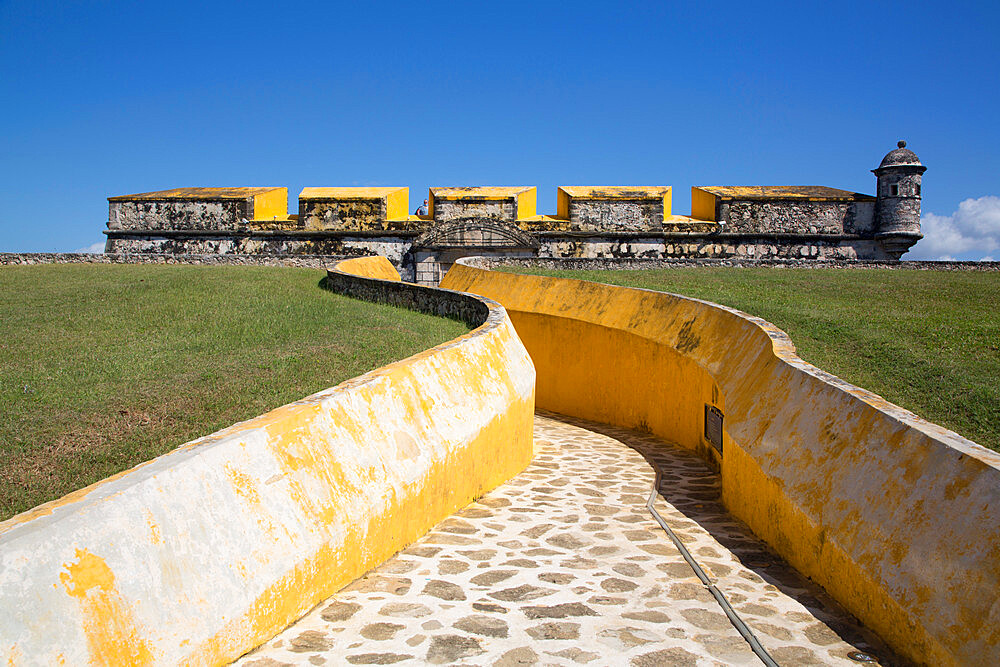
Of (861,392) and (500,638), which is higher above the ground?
(861,392)

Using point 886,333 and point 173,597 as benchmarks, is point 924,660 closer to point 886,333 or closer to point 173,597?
point 173,597

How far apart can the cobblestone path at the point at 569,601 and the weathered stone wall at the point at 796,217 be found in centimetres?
1640

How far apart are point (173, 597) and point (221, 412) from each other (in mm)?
2568

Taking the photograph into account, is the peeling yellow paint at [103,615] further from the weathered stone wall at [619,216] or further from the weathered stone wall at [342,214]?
the weathered stone wall at [342,214]

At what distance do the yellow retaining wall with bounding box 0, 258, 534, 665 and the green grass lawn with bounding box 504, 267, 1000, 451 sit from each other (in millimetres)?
3582

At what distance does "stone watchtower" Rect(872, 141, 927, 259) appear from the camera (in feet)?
65.9

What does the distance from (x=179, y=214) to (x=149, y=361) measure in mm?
17460

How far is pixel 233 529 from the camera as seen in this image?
321cm

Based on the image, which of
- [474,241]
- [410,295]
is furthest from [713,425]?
[474,241]

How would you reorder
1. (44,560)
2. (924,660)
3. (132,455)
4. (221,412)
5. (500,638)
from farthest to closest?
(221,412) < (132,455) < (500,638) < (924,660) < (44,560)

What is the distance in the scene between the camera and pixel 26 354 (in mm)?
7031

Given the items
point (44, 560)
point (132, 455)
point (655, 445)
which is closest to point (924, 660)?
point (44, 560)

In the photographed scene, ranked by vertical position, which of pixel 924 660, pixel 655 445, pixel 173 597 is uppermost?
pixel 173 597

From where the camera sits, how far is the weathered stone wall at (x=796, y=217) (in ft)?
69.6
